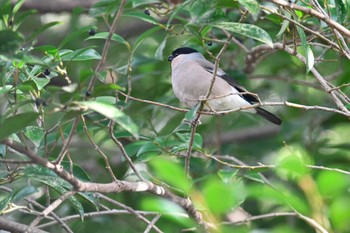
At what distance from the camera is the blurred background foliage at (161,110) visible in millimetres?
2602

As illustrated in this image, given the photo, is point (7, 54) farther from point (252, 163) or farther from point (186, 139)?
point (252, 163)

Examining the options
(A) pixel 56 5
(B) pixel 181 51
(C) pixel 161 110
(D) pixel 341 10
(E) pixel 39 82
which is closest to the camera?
(E) pixel 39 82

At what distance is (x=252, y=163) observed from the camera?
4836mm

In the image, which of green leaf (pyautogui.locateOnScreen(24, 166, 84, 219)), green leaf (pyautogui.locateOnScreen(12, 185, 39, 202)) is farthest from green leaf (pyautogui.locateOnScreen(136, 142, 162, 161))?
green leaf (pyautogui.locateOnScreen(12, 185, 39, 202))

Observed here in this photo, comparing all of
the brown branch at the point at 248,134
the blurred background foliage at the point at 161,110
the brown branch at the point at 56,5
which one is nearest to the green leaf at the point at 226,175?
the blurred background foliage at the point at 161,110

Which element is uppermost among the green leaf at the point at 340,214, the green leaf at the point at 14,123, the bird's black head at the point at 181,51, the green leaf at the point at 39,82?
the green leaf at the point at 340,214

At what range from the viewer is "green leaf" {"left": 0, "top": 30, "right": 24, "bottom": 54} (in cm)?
221

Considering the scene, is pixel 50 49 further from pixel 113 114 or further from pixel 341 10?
pixel 341 10

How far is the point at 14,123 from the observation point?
222 cm

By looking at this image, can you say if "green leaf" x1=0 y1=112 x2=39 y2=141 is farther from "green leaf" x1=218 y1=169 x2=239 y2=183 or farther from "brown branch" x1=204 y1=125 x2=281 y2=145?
"brown branch" x1=204 y1=125 x2=281 y2=145

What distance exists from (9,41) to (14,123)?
0.24 meters

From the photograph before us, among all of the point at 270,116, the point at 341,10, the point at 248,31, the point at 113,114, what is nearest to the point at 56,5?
the point at 270,116

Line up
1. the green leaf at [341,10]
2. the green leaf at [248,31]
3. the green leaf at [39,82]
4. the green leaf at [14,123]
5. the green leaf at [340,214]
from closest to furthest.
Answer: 1. the green leaf at [340,214]
2. the green leaf at [14,123]
3. the green leaf at [248,31]
4. the green leaf at [39,82]
5. the green leaf at [341,10]

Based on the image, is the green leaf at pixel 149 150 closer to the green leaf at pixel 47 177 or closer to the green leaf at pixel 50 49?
the green leaf at pixel 47 177
